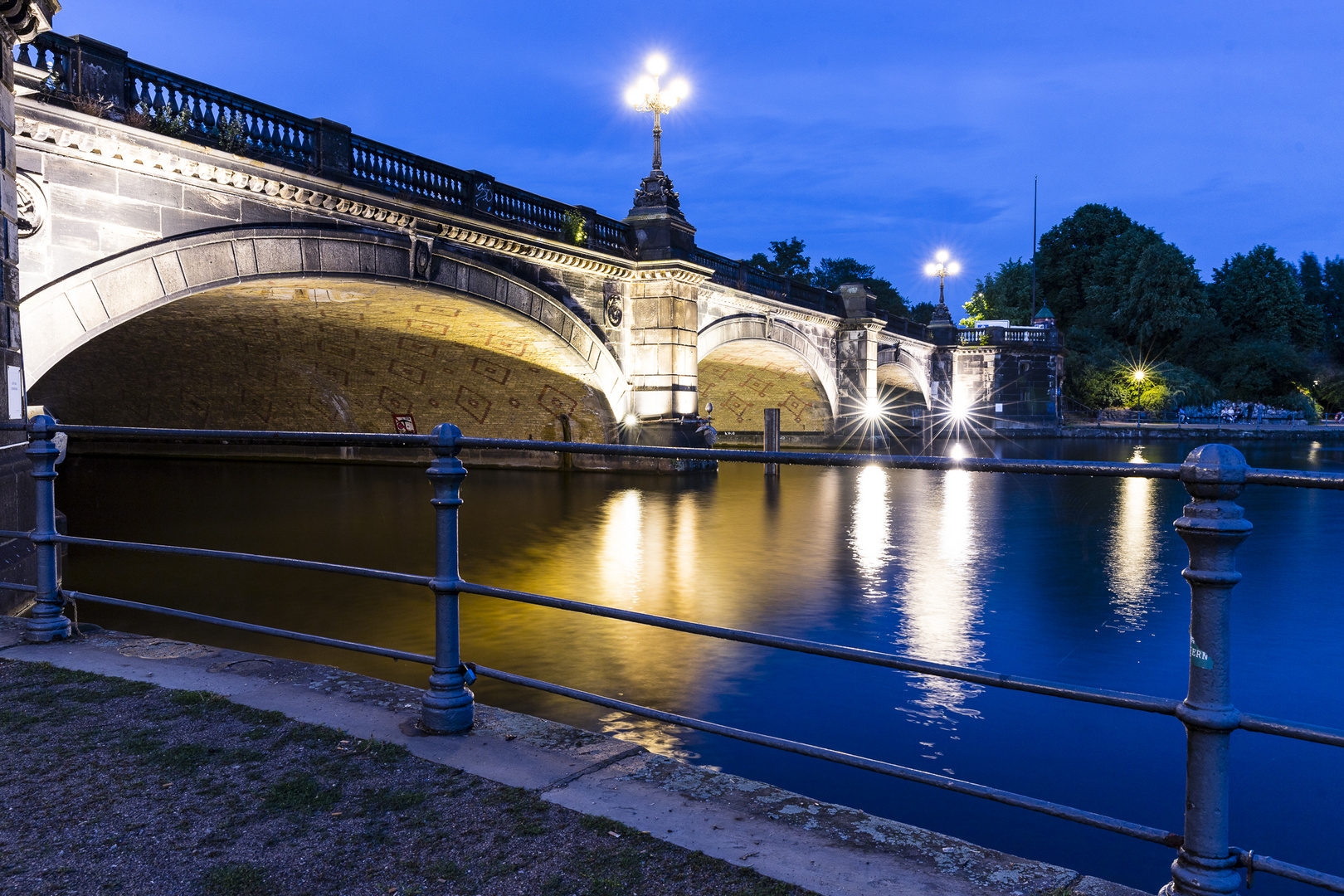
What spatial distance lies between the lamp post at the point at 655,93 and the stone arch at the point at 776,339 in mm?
5032

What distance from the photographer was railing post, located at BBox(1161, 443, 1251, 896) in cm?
178

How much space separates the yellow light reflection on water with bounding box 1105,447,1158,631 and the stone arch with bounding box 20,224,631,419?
10.0 metres

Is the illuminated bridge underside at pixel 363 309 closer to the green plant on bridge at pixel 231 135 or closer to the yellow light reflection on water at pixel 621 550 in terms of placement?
the green plant on bridge at pixel 231 135

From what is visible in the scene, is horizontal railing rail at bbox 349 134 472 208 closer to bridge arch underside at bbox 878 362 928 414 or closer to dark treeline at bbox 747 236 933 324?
bridge arch underside at bbox 878 362 928 414

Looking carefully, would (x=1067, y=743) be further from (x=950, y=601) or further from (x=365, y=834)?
(x=365, y=834)

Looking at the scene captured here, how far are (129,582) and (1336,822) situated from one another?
9.46m

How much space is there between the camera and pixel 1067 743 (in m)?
4.86

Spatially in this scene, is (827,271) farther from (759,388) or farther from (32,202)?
(32,202)

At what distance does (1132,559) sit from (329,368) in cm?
1727

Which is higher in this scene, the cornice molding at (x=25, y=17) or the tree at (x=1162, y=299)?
the tree at (x=1162, y=299)

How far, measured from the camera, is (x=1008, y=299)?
67875 millimetres

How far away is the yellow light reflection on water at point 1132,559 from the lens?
8.04 metres

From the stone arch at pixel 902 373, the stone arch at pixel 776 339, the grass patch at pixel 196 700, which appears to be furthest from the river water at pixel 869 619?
the stone arch at pixel 902 373

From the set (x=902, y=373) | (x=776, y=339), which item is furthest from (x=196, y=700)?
(x=902, y=373)
